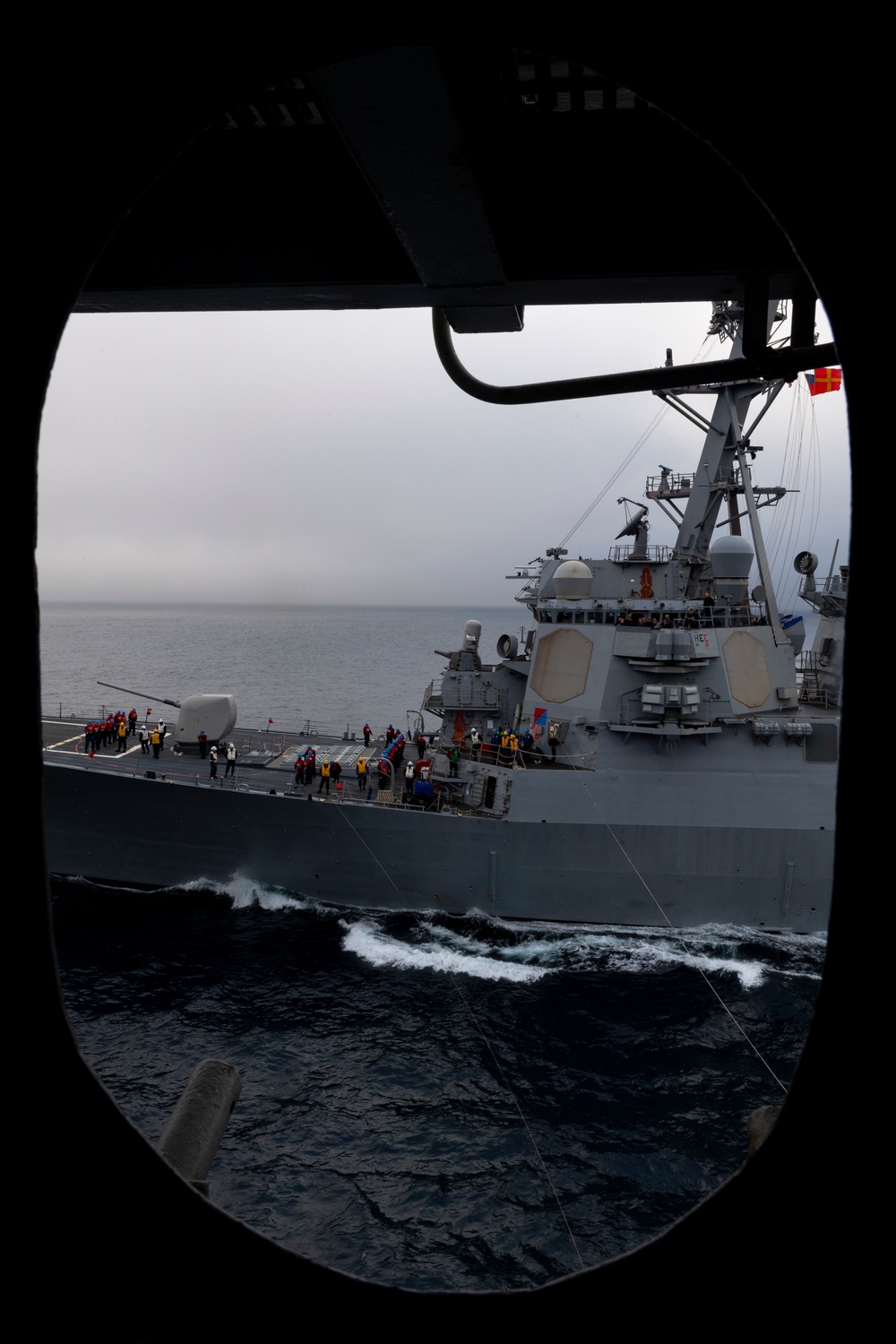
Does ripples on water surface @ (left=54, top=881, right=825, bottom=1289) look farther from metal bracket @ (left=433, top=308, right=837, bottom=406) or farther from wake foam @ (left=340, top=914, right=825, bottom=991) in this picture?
metal bracket @ (left=433, top=308, right=837, bottom=406)

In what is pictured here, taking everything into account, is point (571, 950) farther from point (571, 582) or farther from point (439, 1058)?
point (571, 582)

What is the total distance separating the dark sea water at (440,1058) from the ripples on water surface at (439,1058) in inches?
1.6

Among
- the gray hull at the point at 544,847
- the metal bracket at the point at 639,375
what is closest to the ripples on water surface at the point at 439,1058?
the gray hull at the point at 544,847

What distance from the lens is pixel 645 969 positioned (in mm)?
16703

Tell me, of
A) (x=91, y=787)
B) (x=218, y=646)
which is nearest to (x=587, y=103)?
(x=91, y=787)

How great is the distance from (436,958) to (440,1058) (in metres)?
3.48

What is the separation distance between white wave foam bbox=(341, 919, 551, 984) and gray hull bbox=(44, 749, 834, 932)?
131 cm

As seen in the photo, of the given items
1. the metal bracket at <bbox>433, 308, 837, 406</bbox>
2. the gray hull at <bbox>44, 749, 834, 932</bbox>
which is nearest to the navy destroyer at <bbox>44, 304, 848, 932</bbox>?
the gray hull at <bbox>44, 749, 834, 932</bbox>

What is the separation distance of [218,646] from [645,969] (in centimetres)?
10133

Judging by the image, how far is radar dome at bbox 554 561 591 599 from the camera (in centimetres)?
2017

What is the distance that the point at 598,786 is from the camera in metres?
18.2

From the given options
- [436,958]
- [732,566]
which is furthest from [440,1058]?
[732,566]

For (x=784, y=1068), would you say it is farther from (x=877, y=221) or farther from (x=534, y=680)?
(x=877, y=221)

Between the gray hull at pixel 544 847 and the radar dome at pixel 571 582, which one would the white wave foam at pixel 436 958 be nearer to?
the gray hull at pixel 544 847
